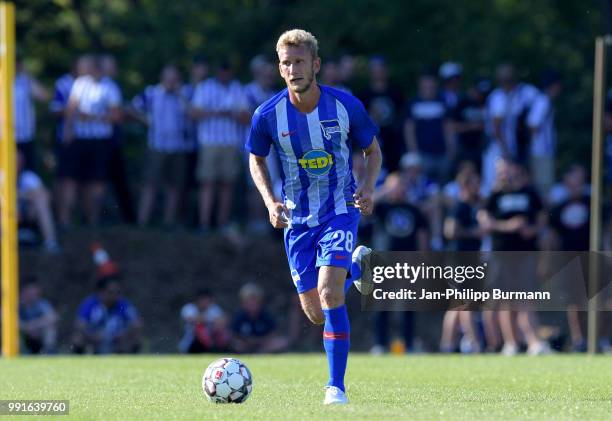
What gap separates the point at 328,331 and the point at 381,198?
8635 millimetres

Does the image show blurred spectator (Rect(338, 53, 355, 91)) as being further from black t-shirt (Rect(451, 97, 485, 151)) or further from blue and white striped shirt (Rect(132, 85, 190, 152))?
blue and white striped shirt (Rect(132, 85, 190, 152))

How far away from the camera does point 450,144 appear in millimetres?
18859

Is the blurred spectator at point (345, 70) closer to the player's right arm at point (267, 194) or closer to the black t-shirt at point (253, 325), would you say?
the black t-shirt at point (253, 325)

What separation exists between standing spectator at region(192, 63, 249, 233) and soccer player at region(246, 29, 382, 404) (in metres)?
9.57

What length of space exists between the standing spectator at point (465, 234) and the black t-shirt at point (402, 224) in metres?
0.40

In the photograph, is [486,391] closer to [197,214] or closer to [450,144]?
[450,144]

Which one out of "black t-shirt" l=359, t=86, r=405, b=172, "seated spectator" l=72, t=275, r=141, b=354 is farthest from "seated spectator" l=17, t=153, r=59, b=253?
"black t-shirt" l=359, t=86, r=405, b=172

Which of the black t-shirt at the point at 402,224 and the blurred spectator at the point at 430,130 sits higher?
the blurred spectator at the point at 430,130

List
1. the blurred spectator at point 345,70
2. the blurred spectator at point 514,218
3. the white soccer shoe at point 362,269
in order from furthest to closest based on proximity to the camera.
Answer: the blurred spectator at point 345,70
the blurred spectator at point 514,218
the white soccer shoe at point 362,269

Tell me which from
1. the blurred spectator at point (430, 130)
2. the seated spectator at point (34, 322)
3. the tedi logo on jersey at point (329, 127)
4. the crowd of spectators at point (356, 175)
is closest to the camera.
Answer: the tedi logo on jersey at point (329, 127)

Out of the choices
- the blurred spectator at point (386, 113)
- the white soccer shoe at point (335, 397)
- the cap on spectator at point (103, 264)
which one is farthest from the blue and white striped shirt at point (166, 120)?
the white soccer shoe at point (335, 397)

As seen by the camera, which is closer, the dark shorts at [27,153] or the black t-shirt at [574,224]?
the black t-shirt at [574,224]

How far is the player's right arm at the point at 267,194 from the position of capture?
8.91 m

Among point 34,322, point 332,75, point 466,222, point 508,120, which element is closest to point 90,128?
point 34,322
